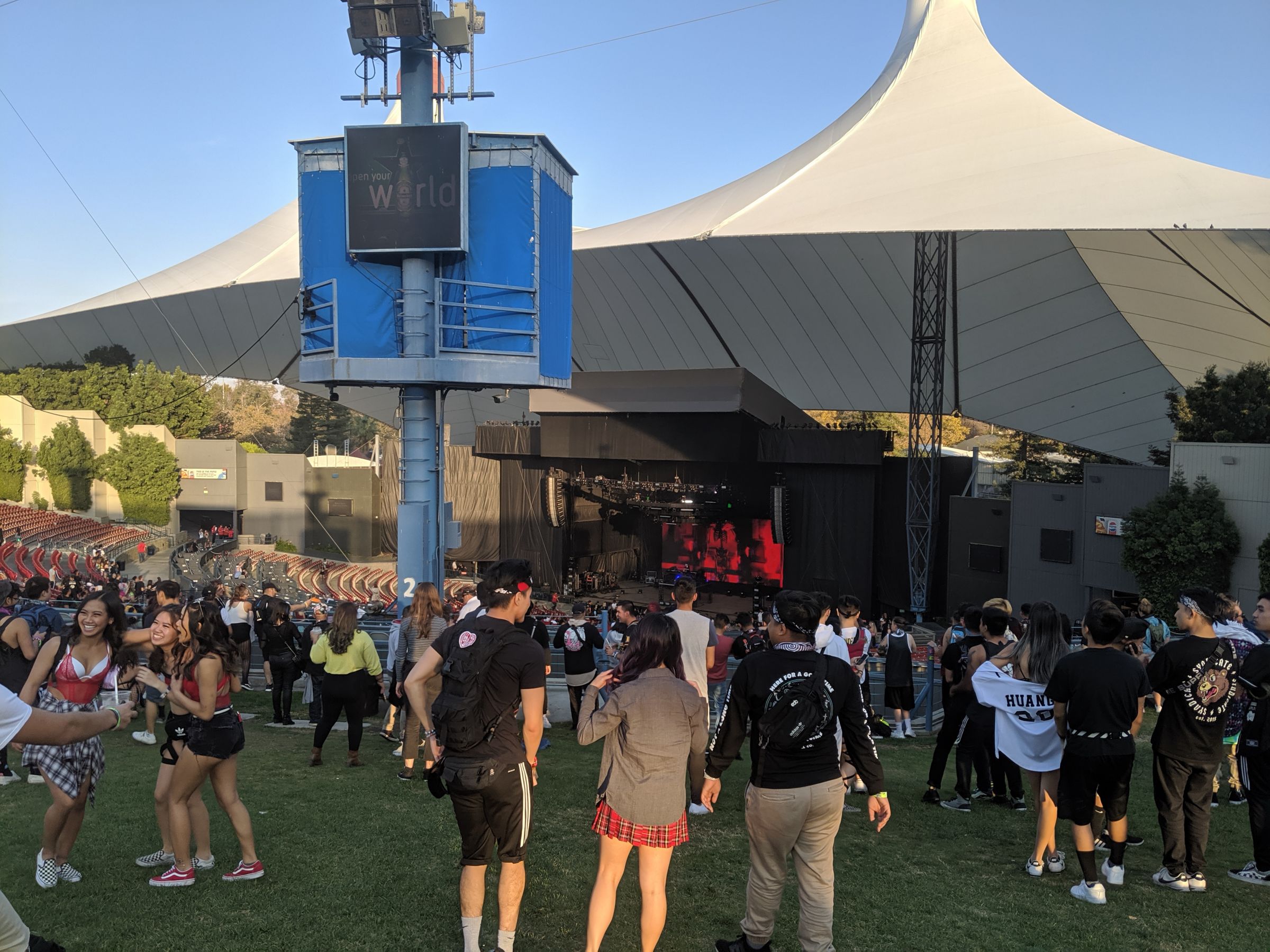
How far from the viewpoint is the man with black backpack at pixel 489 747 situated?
2.80 metres

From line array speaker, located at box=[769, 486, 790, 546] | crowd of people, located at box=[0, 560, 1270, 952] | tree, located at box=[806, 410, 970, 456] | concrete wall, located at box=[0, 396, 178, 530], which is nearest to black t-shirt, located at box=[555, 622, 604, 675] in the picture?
crowd of people, located at box=[0, 560, 1270, 952]

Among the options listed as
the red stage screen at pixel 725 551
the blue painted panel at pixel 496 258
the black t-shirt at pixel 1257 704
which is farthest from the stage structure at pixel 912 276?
the black t-shirt at pixel 1257 704

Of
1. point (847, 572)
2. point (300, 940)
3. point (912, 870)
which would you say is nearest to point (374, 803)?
point (300, 940)

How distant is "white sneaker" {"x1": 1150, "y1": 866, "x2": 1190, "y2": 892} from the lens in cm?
368

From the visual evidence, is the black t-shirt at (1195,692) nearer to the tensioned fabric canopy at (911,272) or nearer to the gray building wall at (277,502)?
the tensioned fabric canopy at (911,272)

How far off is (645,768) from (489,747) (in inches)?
18.9

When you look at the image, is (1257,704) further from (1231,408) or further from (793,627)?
(1231,408)

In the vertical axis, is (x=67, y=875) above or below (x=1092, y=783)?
below

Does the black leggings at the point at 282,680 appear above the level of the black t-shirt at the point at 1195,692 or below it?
below

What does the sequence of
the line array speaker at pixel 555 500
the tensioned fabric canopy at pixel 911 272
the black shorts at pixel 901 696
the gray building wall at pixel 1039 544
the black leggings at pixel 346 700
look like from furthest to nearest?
1. the line array speaker at pixel 555 500
2. the gray building wall at pixel 1039 544
3. the tensioned fabric canopy at pixel 911 272
4. the black shorts at pixel 901 696
5. the black leggings at pixel 346 700

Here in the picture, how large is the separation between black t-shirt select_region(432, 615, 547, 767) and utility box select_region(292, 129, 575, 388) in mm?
6705

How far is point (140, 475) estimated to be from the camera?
102 feet

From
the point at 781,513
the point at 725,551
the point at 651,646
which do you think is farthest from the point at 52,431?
the point at 651,646

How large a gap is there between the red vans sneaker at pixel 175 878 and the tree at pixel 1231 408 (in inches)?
719
